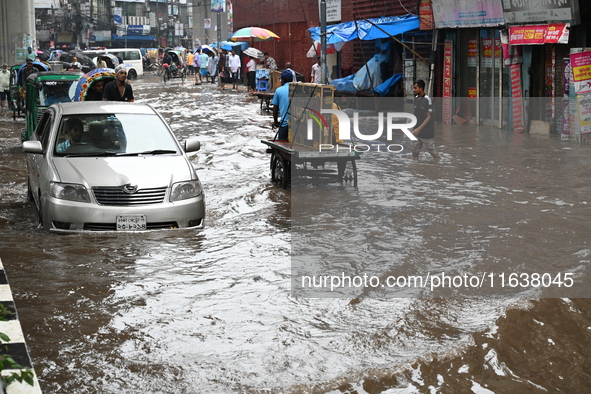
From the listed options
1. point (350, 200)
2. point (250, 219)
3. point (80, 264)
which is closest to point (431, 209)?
point (350, 200)

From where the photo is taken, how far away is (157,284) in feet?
24.2

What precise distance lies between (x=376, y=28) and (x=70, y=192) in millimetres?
17882

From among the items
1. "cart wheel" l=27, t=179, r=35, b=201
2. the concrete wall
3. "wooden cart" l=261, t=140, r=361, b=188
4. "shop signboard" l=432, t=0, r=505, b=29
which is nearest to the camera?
"cart wheel" l=27, t=179, r=35, b=201

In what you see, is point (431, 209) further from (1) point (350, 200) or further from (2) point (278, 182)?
(2) point (278, 182)

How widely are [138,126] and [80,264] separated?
2.56 metres

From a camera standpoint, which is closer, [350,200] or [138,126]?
[138,126]

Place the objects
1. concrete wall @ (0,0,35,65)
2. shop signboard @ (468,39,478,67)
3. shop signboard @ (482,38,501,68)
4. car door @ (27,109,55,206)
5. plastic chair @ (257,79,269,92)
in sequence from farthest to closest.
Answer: concrete wall @ (0,0,35,65) < plastic chair @ (257,79,269,92) < shop signboard @ (468,39,478,67) < shop signboard @ (482,38,501,68) < car door @ (27,109,55,206)

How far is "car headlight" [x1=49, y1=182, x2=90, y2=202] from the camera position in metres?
8.72

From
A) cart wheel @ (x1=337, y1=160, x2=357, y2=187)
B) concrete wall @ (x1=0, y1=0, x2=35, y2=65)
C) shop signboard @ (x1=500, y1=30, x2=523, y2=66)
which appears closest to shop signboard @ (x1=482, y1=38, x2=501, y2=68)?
shop signboard @ (x1=500, y1=30, x2=523, y2=66)

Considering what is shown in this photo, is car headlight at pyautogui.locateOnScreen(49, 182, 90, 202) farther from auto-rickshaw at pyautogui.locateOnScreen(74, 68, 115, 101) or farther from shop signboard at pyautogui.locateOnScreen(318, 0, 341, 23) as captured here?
shop signboard at pyautogui.locateOnScreen(318, 0, 341, 23)

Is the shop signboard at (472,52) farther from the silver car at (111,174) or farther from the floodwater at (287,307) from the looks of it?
the silver car at (111,174)

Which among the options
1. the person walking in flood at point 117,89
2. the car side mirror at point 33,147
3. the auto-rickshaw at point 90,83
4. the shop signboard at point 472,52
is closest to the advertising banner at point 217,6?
the shop signboard at point 472,52

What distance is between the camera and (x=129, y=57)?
2341 inches

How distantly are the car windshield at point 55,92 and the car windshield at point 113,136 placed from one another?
25.4ft
